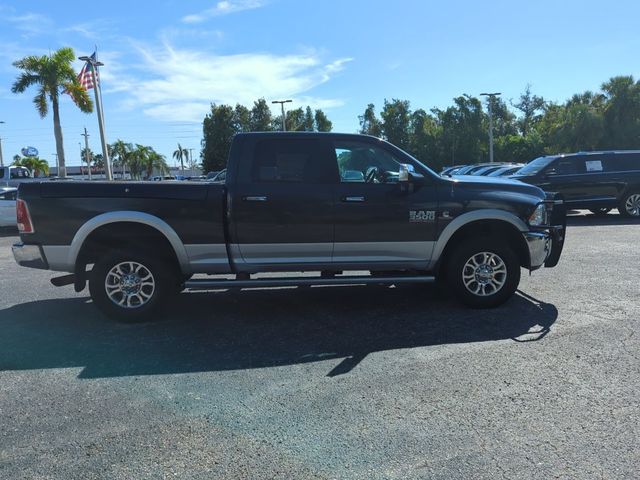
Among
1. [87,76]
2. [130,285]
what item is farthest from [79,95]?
[130,285]

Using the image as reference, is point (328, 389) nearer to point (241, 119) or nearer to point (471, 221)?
point (471, 221)

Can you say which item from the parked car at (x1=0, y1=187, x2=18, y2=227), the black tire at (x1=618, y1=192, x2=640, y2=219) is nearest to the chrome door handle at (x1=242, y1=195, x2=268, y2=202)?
the black tire at (x1=618, y1=192, x2=640, y2=219)

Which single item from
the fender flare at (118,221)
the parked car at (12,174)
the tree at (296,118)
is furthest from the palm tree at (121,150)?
the fender flare at (118,221)

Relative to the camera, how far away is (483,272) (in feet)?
19.1

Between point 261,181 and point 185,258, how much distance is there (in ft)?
3.85

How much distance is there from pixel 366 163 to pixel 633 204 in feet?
38.1

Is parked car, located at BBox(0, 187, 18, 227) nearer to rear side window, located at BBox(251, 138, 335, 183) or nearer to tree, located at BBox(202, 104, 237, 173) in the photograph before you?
rear side window, located at BBox(251, 138, 335, 183)

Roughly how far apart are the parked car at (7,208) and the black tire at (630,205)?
17449mm

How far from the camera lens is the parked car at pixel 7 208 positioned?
1535cm

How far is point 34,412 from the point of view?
144 inches

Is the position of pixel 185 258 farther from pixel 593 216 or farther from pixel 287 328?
pixel 593 216

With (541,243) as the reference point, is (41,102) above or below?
above

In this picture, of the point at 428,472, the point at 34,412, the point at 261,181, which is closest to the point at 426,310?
the point at 261,181

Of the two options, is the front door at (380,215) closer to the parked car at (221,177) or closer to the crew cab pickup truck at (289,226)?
the crew cab pickup truck at (289,226)
